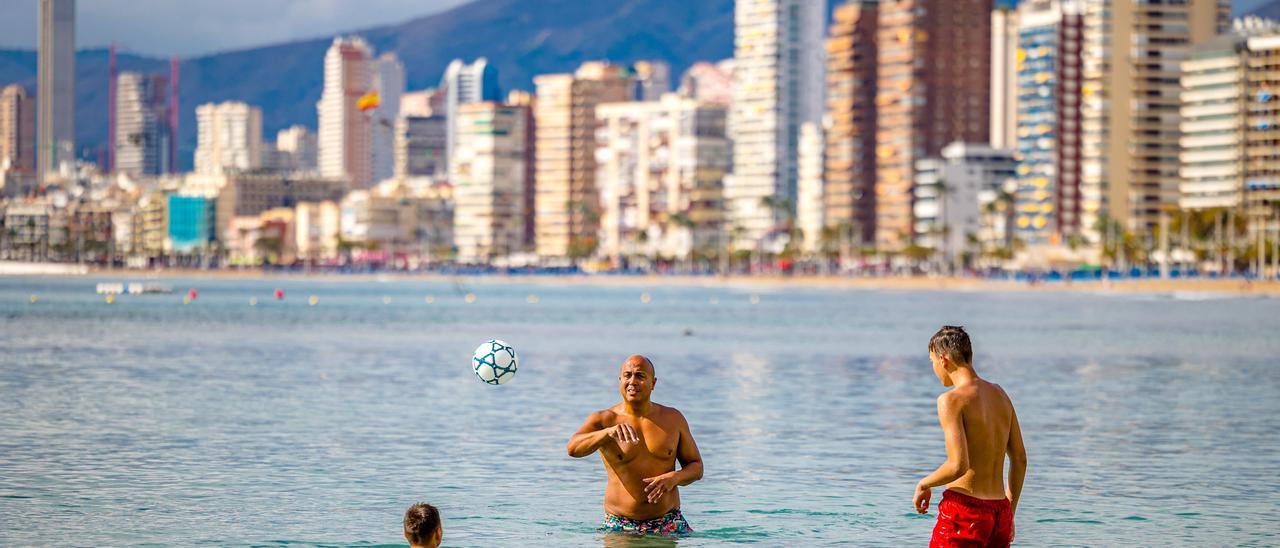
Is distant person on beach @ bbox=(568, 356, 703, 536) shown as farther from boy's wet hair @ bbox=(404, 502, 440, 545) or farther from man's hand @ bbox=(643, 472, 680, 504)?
boy's wet hair @ bbox=(404, 502, 440, 545)

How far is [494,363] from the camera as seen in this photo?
21828mm

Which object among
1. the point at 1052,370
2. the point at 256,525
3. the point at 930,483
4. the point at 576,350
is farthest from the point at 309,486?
the point at 576,350

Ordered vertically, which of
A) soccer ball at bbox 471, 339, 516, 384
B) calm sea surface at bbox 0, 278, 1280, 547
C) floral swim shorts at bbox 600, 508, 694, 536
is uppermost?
soccer ball at bbox 471, 339, 516, 384

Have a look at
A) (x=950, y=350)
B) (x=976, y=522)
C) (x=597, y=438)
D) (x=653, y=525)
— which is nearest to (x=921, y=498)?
(x=976, y=522)

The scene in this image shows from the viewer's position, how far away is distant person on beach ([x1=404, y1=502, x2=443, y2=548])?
1380cm

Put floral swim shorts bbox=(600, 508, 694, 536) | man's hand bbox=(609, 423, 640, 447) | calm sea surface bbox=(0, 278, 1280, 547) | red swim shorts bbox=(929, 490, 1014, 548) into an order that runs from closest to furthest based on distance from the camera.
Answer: red swim shorts bbox=(929, 490, 1014, 548), man's hand bbox=(609, 423, 640, 447), floral swim shorts bbox=(600, 508, 694, 536), calm sea surface bbox=(0, 278, 1280, 547)

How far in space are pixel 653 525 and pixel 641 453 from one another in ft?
3.60

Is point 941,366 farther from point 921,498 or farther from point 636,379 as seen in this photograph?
point 636,379

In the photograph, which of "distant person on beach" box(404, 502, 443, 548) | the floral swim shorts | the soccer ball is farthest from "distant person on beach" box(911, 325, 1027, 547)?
the soccer ball

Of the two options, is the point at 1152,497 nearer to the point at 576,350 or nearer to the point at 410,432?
the point at 410,432

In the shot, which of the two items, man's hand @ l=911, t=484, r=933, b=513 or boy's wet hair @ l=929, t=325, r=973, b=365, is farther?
man's hand @ l=911, t=484, r=933, b=513

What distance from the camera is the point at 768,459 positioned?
30453mm

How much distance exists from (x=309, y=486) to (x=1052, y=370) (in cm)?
3709

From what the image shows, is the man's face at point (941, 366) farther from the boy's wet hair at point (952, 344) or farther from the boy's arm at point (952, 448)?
the boy's arm at point (952, 448)
